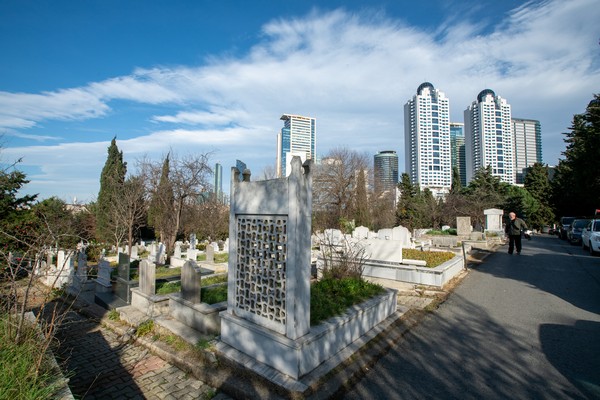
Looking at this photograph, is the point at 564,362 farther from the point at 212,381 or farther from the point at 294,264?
the point at 212,381

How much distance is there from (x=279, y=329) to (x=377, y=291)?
9.14 ft

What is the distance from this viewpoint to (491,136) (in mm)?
102875

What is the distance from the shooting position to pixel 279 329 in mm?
3816

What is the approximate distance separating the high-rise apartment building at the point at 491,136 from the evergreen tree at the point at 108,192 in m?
105

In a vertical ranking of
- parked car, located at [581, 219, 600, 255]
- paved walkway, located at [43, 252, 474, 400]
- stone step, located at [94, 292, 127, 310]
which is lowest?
paved walkway, located at [43, 252, 474, 400]

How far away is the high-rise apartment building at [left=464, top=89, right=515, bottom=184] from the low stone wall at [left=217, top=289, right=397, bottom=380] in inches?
4373

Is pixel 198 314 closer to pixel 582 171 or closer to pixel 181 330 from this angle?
pixel 181 330

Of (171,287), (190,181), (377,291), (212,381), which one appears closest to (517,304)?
(377,291)

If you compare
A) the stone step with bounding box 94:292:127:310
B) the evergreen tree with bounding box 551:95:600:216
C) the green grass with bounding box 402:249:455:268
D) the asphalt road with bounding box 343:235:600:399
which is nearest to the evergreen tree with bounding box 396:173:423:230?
the evergreen tree with bounding box 551:95:600:216

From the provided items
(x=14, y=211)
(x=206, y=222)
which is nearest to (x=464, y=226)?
(x=206, y=222)

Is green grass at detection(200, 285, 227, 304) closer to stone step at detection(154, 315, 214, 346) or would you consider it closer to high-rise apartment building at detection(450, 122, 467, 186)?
stone step at detection(154, 315, 214, 346)

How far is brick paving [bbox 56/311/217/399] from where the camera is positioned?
385cm

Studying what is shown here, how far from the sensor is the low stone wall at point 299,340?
3.59m

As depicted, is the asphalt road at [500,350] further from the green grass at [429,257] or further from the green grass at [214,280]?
the green grass at [214,280]
